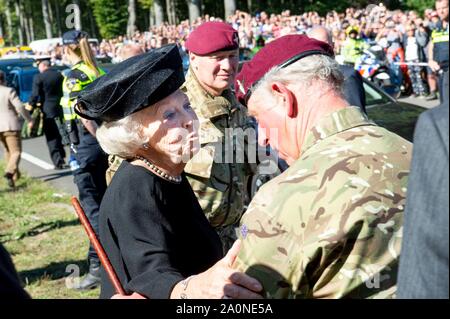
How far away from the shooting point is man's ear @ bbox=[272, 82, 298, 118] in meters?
1.93

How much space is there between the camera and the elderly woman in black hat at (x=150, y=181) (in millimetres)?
2213

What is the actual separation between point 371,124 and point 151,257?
84 centimetres

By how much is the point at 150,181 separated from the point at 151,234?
0.77 feet

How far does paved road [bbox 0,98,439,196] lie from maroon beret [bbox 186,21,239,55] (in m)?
5.49

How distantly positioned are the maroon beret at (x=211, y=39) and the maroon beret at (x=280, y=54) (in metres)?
1.72

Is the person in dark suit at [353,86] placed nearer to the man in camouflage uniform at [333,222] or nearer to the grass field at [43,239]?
the grass field at [43,239]

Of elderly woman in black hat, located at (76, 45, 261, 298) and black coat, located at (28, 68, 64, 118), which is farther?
black coat, located at (28, 68, 64, 118)

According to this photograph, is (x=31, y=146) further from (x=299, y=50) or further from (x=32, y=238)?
(x=299, y=50)

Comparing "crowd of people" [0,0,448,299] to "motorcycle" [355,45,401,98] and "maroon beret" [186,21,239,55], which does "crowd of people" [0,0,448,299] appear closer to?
"maroon beret" [186,21,239,55]

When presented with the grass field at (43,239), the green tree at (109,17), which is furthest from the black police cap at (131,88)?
the green tree at (109,17)

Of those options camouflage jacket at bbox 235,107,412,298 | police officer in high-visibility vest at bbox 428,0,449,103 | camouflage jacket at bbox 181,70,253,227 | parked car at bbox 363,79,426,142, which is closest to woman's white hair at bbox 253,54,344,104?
camouflage jacket at bbox 235,107,412,298

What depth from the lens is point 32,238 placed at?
22.6ft

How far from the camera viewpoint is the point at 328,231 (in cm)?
161
